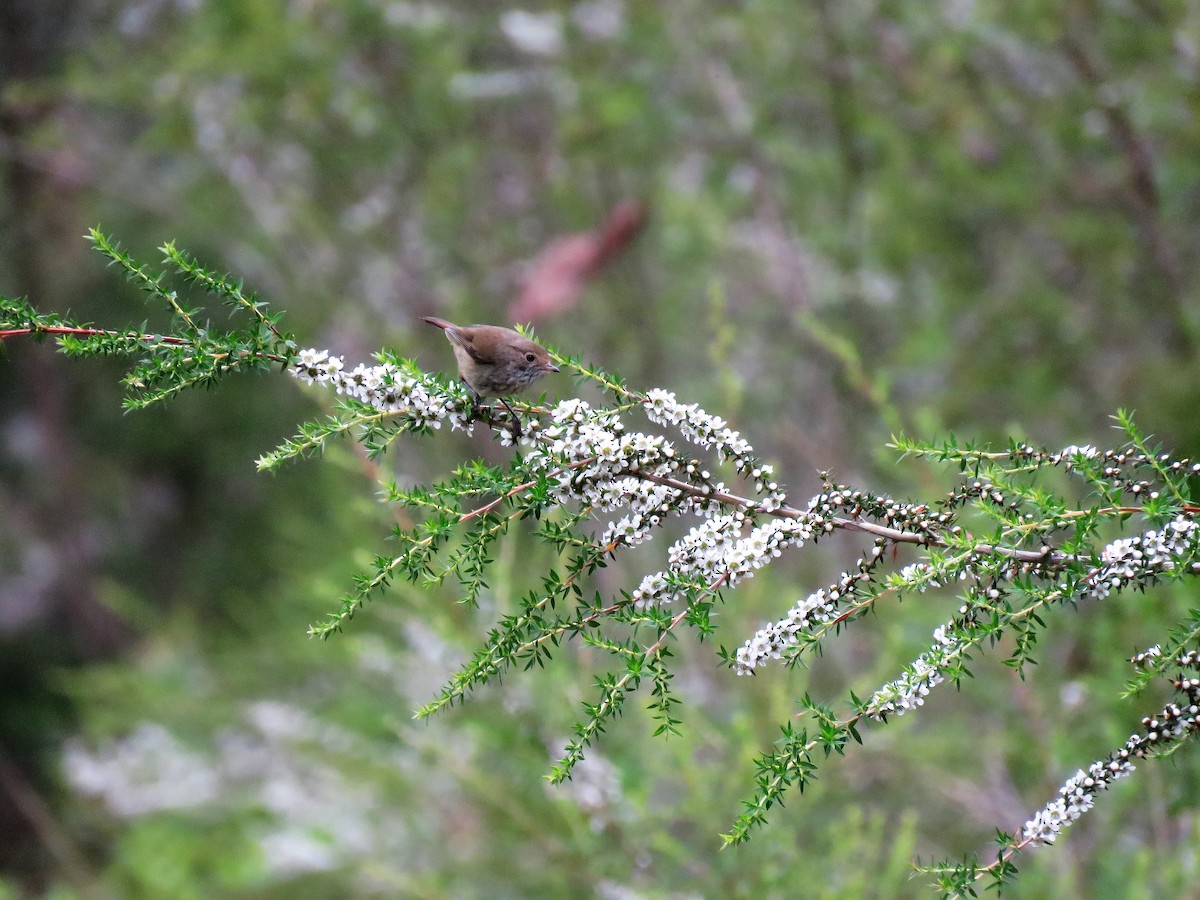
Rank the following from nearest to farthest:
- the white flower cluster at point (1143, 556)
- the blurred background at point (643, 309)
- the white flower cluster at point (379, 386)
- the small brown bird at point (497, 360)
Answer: the white flower cluster at point (1143, 556) → the white flower cluster at point (379, 386) → the small brown bird at point (497, 360) → the blurred background at point (643, 309)

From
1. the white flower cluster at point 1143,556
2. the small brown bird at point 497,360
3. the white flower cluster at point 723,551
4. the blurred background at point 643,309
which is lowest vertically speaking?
the white flower cluster at point 723,551

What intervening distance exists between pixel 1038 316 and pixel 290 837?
5190 millimetres

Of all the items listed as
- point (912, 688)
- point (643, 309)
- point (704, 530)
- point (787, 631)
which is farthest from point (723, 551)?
point (643, 309)

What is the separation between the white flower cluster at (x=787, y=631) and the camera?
1.86 meters

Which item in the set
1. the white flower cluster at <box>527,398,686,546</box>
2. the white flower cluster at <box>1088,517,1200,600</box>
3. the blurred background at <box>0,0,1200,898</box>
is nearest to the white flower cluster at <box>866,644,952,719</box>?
the white flower cluster at <box>1088,517,1200,600</box>

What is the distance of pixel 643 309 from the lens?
814cm

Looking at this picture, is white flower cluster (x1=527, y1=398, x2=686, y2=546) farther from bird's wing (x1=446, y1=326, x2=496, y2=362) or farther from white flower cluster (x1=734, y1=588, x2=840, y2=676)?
bird's wing (x1=446, y1=326, x2=496, y2=362)

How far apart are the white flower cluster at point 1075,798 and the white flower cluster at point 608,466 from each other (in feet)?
2.57

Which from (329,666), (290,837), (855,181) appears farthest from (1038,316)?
(290,837)

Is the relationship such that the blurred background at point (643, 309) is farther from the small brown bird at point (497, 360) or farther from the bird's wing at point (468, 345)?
the bird's wing at point (468, 345)

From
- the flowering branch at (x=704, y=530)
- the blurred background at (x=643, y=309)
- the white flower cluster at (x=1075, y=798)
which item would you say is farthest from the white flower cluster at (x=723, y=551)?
the blurred background at (x=643, y=309)

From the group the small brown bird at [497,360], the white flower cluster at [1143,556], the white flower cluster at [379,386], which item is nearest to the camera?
the white flower cluster at [1143,556]

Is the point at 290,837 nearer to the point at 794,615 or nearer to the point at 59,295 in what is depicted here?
the point at 794,615

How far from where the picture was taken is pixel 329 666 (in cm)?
658
